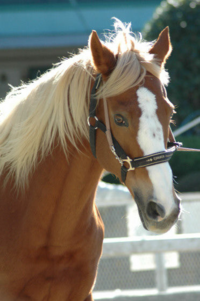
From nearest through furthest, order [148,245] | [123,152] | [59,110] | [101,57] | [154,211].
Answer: [154,211] → [123,152] → [101,57] → [59,110] → [148,245]

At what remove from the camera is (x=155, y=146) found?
218 centimetres

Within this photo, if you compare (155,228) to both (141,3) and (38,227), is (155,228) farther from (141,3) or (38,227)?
(141,3)

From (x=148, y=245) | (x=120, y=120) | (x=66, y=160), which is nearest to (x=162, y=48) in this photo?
(x=120, y=120)

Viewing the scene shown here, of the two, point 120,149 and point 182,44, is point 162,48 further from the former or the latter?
point 182,44

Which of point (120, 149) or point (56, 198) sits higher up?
point (120, 149)

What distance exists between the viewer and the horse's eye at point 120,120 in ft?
7.50

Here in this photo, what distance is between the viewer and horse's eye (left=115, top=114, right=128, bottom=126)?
2.29 metres

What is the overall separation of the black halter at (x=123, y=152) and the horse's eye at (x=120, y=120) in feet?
0.33

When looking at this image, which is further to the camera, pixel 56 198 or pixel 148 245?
pixel 148 245

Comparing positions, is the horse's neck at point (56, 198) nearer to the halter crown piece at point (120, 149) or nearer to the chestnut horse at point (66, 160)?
the chestnut horse at point (66, 160)

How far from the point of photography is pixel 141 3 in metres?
14.8

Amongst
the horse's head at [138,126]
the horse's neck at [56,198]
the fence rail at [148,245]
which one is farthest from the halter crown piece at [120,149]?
the fence rail at [148,245]

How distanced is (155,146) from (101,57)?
2.01 feet

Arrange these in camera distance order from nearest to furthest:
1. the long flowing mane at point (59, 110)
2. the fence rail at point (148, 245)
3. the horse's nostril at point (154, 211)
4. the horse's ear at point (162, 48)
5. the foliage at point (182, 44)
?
the horse's nostril at point (154, 211) < the long flowing mane at point (59, 110) < the horse's ear at point (162, 48) < the fence rail at point (148, 245) < the foliage at point (182, 44)
